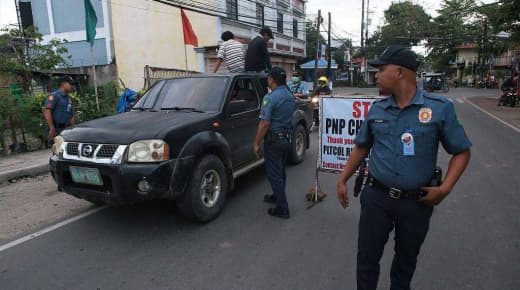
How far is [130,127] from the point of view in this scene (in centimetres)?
370

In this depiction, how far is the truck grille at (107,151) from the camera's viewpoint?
3.47m

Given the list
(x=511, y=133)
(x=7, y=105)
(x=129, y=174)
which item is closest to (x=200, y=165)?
(x=129, y=174)

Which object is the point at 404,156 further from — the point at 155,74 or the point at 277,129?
the point at 155,74

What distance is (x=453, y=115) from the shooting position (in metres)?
1.97

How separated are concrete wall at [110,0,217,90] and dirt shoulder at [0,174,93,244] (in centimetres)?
1072

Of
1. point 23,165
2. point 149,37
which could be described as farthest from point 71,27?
point 23,165

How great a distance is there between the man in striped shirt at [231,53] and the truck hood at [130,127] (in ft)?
10.1

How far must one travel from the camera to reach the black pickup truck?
3420 millimetres

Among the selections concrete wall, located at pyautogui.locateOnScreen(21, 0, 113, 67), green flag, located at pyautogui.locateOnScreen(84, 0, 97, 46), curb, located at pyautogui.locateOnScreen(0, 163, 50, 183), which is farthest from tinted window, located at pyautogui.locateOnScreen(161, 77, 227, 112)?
concrete wall, located at pyautogui.locateOnScreen(21, 0, 113, 67)

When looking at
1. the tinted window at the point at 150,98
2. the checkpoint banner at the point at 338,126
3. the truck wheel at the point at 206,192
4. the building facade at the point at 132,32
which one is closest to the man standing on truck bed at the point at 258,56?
the tinted window at the point at 150,98

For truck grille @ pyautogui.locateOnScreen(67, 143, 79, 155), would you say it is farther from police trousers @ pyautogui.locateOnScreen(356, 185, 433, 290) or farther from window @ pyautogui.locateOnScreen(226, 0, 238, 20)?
window @ pyautogui.locateOnScreen(226, 0, 238, 20)

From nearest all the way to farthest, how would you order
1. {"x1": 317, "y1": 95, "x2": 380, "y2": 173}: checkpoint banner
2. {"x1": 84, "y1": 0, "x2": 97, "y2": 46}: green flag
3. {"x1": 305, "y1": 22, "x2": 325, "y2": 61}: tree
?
{"x1": 317, "y1": 95, "x2": 380, "y2": 173}: checkpoint banner
{"x1": 84, "y1": 0, "x2": 97, "y2": 46}: green flag
{"x1": 305, "y1": 22, "x2": 325, "y2": 61}: tree

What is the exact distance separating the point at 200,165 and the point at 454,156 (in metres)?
2.64

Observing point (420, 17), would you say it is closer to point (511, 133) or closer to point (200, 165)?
point (511, 133)
